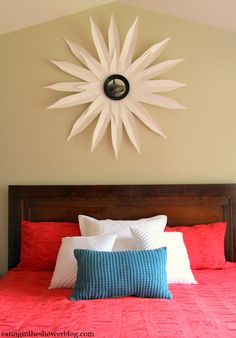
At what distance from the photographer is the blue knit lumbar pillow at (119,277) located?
197cm

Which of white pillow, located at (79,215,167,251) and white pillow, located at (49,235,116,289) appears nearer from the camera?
white pillow, located at (49,235,116,289)

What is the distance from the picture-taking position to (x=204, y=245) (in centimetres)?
266

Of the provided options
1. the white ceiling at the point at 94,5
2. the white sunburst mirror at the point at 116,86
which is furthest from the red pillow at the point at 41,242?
the white ceiling at the point at 94,5

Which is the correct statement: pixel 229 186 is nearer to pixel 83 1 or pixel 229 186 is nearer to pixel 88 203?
pixel 88 203

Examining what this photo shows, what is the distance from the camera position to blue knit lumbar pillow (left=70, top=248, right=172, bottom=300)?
6.45 feet

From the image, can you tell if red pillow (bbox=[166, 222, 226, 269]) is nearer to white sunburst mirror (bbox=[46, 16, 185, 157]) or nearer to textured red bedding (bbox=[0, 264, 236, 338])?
textured red bedding (bbox=[0, 264, 236, 338])

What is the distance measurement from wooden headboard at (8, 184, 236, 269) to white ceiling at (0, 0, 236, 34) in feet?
4.30

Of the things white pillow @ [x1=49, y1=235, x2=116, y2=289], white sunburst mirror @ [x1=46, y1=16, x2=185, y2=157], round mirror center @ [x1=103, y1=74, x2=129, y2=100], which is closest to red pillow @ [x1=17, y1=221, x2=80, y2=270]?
white pillow @ [x1=49, y1=235, x2=116, y2=289]

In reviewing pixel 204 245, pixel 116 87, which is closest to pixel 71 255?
pixel 204 245

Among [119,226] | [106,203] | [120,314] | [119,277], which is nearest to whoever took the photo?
[120,314]

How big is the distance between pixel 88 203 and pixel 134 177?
43 cm

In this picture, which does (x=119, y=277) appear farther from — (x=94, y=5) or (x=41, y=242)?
(x=94, y=5)

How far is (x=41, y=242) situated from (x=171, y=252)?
0.96 meters

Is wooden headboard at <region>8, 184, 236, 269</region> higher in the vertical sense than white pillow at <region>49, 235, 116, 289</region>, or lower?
higher
